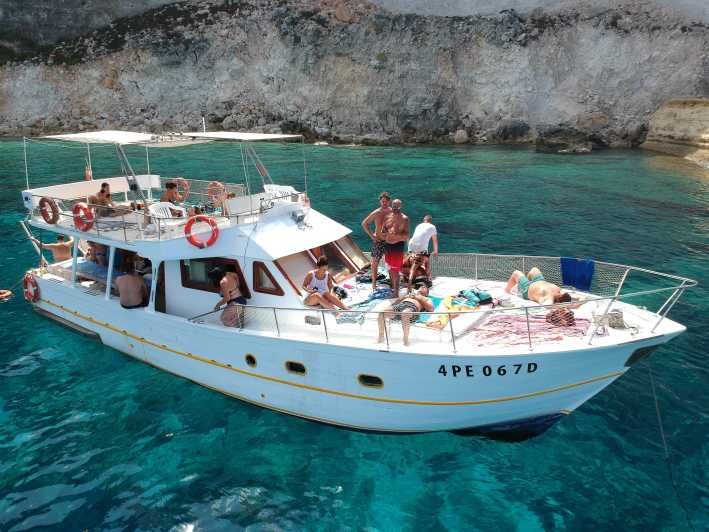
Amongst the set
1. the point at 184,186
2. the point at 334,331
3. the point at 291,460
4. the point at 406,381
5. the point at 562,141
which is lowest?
the point at 291,460

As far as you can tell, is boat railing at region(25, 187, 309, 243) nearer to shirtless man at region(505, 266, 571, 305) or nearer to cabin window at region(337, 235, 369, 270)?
cabin window at region(337, 235, 369, 270)

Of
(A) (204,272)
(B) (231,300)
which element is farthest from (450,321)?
(A) (204,272)

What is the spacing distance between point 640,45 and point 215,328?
195 ft

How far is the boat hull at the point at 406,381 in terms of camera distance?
816 centimetres

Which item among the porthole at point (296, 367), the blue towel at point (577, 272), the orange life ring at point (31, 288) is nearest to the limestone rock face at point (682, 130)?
the blue towel at point (577, 272)

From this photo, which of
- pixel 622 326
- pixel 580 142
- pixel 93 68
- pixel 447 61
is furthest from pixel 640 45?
pixel 93 68

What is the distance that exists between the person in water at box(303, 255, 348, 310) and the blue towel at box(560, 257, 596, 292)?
467 centimetres

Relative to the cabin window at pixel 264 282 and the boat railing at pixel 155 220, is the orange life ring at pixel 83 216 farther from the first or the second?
the cabin window at pixel 264 282

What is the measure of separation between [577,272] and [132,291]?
30.7ft

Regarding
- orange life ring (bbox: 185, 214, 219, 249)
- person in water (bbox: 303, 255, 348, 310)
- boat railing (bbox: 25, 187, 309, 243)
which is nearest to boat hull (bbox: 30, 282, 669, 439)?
person in water (bbox: 303, 255, 348, 310)

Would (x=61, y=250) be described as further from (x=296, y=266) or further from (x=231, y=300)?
(x=296, y=266)

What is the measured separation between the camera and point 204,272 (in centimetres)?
1044

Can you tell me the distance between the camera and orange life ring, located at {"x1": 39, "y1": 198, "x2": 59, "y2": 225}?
478 inches

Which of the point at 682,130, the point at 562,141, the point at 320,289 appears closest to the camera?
the point at 320,289
